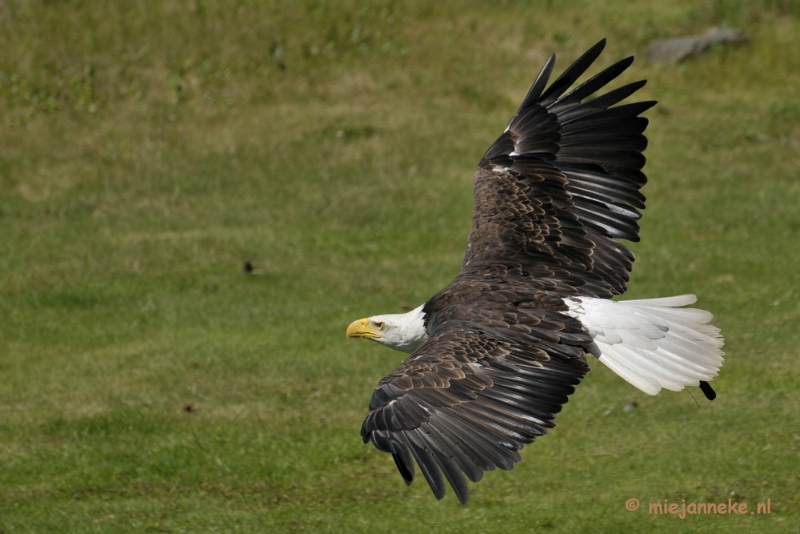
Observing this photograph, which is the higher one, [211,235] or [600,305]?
[600,305]

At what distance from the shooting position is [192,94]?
1580 cm

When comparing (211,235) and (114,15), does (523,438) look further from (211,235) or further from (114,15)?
(114,15)

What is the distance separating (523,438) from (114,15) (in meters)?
12.7

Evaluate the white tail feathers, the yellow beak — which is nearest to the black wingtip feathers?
the white tail feathers

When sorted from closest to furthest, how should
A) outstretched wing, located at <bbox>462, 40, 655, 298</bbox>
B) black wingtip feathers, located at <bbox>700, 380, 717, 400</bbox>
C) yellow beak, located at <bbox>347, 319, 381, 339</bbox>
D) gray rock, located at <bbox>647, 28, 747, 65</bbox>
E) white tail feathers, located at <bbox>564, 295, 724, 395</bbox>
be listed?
white tail feathers, located at <bbox>564, 295, 724, 395</bbox> < black wingtip feathers, located at <bbox>700, 380, 717, 400</bbox> < outstretched wing, located at <bbox>462, 40, 655, 298</bbox> < yellow beak, located at <bbox>347, 319, 381, 339</bbox> < gray rock, located at <bbox>647, 28, 747, 65</bbox>

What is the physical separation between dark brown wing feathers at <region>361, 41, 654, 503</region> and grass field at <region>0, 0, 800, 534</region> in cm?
133

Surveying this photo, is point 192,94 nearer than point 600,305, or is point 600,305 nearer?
point 600,305

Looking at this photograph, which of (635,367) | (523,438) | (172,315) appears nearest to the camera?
(523,438)

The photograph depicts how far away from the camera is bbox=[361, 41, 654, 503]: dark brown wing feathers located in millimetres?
5578

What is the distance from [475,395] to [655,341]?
118 centimetres

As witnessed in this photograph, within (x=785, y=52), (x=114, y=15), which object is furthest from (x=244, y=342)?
(x=785, y=52)

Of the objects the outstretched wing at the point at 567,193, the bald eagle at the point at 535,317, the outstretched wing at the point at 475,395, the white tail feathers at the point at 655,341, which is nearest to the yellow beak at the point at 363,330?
the bald eagle at the point at 535,317

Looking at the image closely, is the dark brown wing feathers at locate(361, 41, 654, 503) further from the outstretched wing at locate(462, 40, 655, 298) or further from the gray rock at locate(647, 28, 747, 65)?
the gray rock at locate(647, 28, 747, 65)

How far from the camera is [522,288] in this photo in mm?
6895
